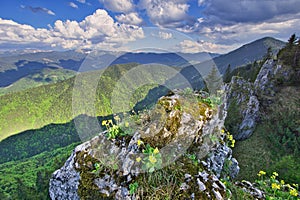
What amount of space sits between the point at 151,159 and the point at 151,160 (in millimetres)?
24

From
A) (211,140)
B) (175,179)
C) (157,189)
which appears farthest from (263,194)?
(157,189)

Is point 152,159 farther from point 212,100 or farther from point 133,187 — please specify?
point 212,100

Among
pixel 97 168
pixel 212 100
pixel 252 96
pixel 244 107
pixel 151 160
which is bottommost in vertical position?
pixel 244 107

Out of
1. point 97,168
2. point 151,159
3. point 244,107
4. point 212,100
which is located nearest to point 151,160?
point 151,159

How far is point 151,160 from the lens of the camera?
4648 mm

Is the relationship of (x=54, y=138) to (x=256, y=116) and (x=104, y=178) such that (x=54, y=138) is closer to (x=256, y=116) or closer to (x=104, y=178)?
(x=256, y=116)

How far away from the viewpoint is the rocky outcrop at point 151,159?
470cm

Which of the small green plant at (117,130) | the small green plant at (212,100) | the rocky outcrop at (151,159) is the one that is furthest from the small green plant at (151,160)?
the small green plant at (212,100)

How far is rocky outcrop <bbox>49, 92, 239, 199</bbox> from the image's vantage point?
15.4ft

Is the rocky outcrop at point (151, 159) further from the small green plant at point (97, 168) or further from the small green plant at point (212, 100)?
the small green plant at point (212, 100)

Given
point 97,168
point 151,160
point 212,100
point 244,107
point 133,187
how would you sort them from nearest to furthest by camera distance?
point 133,187 → point 151,160 → point 97,168 → point 212,100 → point 244,107

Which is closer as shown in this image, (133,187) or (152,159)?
(133,187)

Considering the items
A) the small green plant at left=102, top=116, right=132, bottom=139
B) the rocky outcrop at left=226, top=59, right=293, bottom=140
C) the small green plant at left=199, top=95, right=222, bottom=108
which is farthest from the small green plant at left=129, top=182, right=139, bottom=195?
the rocky outcrop at left=226, top=59, right=293, bottom=140

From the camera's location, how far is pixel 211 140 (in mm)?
7164
